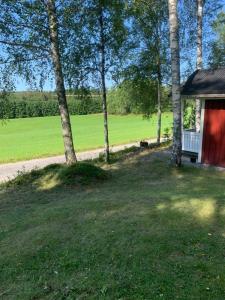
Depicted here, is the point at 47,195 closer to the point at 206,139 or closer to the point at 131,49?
the point at 206,139

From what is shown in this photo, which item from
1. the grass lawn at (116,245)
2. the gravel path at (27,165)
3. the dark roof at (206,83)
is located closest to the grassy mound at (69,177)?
Answer: the grass lawn at (116,245)

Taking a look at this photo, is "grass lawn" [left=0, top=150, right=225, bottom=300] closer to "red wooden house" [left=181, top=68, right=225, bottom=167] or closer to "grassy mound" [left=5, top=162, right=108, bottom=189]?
"grassy mound" [left=5, top=162, right=108, bottom=189]

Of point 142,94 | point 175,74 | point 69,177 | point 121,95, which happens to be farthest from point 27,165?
point 175,74

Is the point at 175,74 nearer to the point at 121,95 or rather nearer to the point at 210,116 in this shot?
the point at 210,116

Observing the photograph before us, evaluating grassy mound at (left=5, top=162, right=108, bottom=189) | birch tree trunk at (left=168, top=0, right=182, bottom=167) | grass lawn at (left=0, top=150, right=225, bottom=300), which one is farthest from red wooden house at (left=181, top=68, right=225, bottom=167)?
grassy mound at (left=5, top=162, right=108, bottom=189)

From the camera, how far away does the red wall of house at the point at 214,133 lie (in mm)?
12938

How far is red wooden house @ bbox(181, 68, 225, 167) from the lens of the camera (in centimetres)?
1287

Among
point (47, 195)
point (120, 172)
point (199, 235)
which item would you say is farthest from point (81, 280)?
point (120, 172)

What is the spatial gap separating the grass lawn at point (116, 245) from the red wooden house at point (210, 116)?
393cm

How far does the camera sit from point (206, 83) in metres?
13.5

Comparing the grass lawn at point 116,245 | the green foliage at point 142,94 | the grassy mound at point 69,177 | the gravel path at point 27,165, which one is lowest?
the gravel path at point 27,165

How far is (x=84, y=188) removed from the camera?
33.8ft

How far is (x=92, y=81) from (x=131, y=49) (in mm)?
2781

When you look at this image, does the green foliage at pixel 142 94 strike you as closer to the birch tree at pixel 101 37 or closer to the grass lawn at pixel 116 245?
the birch tree at pixel 101 37
